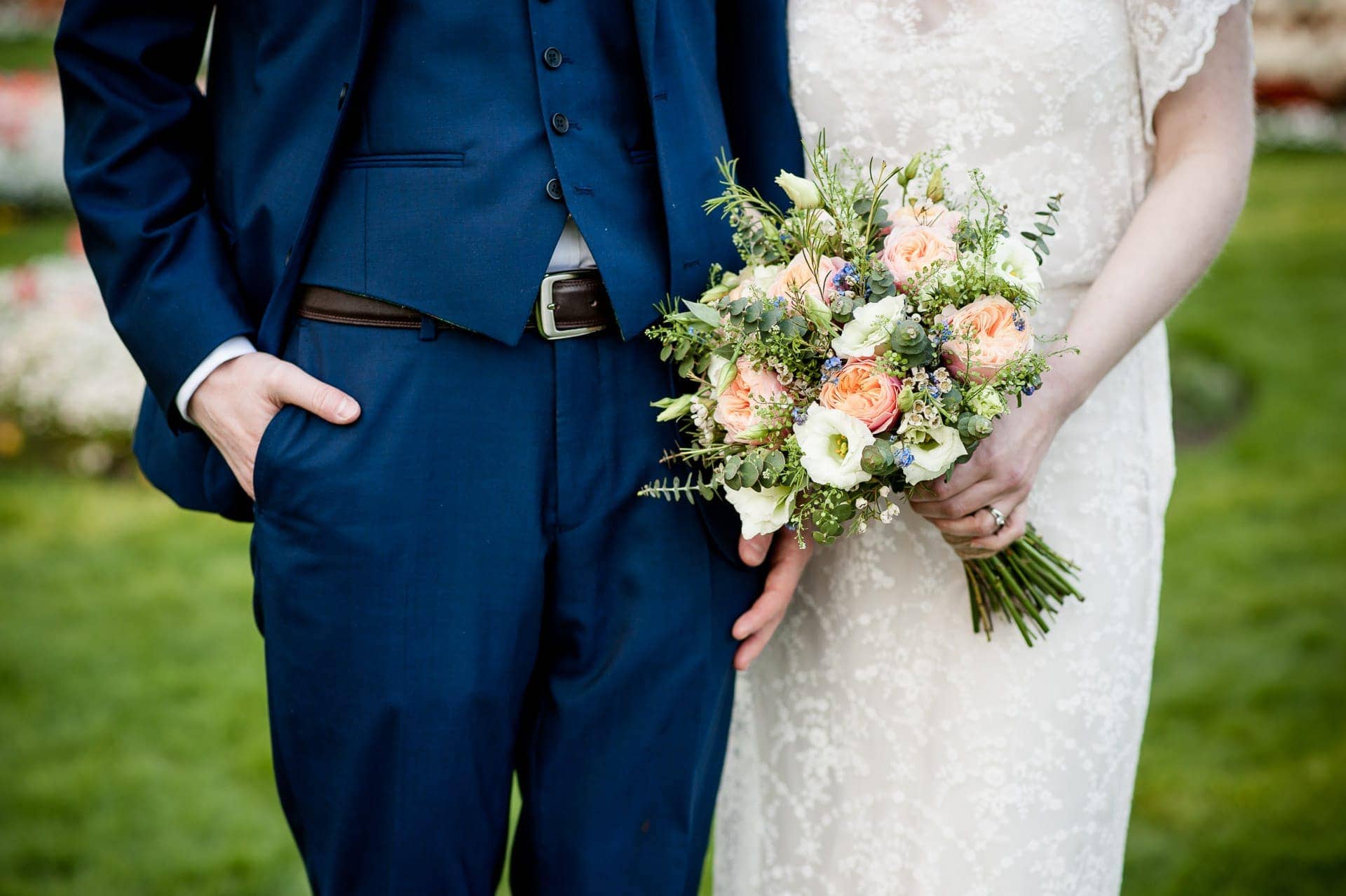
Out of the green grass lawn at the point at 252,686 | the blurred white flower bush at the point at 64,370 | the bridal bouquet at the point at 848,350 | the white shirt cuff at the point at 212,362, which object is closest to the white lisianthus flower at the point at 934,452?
the bridal bouquet at the point at 848,350

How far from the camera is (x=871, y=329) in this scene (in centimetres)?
169

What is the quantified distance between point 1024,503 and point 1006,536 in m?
0.06

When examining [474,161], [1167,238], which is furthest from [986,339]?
[474,161]

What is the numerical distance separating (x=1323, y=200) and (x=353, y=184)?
9.68m

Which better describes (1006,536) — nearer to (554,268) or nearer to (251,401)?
(554,268)

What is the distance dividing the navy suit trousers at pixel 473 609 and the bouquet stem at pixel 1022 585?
50 centimetres

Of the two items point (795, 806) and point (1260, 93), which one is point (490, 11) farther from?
point (1260, 93)

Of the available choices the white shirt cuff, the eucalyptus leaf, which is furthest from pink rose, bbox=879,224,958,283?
the white shirt cuff

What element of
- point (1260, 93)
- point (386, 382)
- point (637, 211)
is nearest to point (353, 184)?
point (386, 382)

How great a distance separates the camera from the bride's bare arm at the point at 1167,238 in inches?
77.3

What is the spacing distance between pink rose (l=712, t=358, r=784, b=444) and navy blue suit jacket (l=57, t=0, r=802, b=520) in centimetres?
23

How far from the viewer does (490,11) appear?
5.79 feet

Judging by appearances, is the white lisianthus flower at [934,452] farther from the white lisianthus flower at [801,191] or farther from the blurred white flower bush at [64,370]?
the blurred white flower bush at [64,370]

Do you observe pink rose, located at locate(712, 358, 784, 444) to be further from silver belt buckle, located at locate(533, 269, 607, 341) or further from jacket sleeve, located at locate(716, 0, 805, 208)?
jacket sleeve, located at locate(716, 0, 805, 208)
